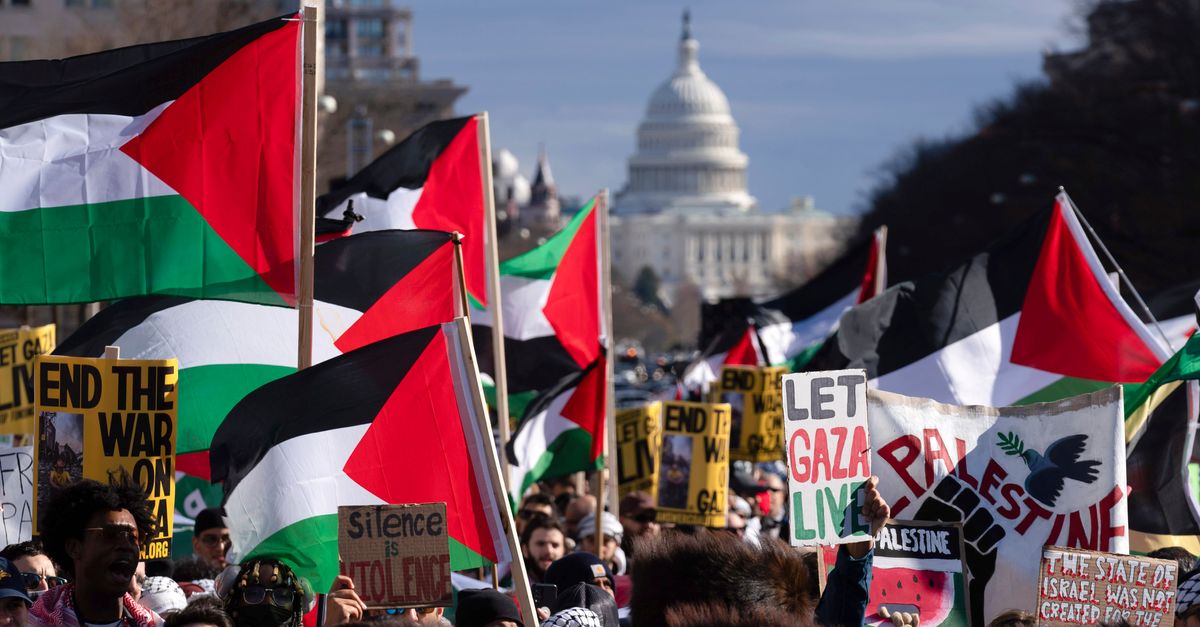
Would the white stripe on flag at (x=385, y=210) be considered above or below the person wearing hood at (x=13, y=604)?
above

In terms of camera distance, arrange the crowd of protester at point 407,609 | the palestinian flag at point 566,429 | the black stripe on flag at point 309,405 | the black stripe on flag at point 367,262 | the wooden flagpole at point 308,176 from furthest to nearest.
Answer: the palestinian flag at point 566,429, the black stripe on flag at point 367,262, the wooden flagpole at point 308,176, the black stripe on flag at point 309,405, the crowd of protester at point 407,609

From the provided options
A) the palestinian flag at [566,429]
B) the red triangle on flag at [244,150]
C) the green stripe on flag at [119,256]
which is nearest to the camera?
the green stripe on flag at [119,256]

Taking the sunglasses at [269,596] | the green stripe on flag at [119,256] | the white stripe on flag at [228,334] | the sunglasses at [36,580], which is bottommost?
the sunglasses at [269,596]

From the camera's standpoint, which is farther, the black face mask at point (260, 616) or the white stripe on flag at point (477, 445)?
the white stripe on flag at point (477, 445)

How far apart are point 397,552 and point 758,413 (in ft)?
29.4

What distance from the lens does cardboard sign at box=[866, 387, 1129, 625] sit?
22.2 feet

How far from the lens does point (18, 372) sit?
1002 cm

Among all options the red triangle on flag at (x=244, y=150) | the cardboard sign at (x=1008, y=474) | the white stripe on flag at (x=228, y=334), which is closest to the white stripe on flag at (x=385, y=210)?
the white stripe on flag at (x=228, y=334)

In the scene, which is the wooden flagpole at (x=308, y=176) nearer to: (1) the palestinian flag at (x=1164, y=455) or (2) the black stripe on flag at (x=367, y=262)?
(2) the black stripe on flag at (x=367, y=262)

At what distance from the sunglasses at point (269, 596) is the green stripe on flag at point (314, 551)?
505mm

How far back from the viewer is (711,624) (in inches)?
174

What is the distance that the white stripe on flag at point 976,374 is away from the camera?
9.74 meters

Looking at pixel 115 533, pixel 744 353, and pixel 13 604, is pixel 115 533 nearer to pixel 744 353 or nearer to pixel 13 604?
pixel 13 604

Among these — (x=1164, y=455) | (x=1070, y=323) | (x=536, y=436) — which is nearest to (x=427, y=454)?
(x=1164, y=455)
